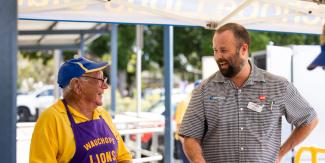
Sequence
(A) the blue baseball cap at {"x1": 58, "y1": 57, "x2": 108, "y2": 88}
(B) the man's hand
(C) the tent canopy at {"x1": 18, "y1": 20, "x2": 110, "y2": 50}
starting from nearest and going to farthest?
(A) the blue baseball cap at {"x1": 58, "y1": 57, "x2": 108, "y2": 88}
(B) the man's hand
(C) the tent canopy at {"x1": 18, "y1": 20, "x2": 110, "y2": 50}

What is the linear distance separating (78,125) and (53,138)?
0.21 meters

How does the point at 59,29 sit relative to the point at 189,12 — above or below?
above

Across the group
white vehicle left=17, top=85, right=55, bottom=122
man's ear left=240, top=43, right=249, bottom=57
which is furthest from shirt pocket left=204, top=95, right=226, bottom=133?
white vehicle left=17, top=85, right=55, bottom=122

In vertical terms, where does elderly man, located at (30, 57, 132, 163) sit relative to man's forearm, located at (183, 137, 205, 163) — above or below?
above

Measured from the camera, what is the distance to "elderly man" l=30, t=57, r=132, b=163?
9.35ft

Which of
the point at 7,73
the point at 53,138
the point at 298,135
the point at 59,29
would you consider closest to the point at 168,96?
the point at 298,135

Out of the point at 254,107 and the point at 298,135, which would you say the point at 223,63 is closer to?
the point at 254,107

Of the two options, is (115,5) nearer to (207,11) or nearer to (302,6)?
(207,11)

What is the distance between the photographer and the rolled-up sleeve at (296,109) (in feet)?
10.9

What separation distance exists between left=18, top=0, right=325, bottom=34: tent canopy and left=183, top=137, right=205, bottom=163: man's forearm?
1575mm

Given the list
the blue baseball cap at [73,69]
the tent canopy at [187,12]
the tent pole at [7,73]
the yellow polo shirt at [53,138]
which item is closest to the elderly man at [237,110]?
the blue baseball cap at [73,69]

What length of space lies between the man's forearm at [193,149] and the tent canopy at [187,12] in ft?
5.17

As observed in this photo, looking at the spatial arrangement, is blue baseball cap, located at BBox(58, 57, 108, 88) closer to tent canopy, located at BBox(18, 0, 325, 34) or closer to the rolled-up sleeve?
the rolled-up sleeve

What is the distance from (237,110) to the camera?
10.6 feet
